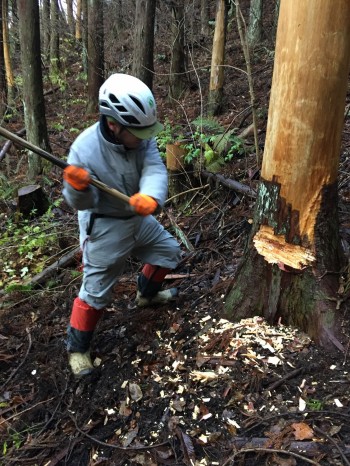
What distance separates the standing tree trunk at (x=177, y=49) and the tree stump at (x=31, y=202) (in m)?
5.39

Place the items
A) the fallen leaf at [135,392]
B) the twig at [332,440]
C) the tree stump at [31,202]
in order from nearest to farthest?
the twig at [332,440]
the fallen leaf at [135,392]
the tree stump at [31,202]

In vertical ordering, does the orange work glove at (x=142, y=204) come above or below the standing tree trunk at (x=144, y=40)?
below

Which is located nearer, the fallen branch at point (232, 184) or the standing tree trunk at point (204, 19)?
the fallen branch at point (232, 184)

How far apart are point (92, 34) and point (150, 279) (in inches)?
458

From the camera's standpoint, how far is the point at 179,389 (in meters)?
2.74

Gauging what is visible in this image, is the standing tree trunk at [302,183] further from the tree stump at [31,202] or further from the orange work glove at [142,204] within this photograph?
the tree stump at [31,202]

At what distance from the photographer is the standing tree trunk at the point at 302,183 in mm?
2383

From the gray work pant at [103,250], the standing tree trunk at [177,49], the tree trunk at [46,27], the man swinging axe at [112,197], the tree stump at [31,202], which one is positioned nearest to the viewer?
the man swinging axe at [112,197]

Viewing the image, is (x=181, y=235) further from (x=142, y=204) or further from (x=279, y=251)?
(x=142, y=204)

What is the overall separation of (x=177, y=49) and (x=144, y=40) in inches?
101

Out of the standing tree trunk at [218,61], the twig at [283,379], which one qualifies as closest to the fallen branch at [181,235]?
the twig at [283,379]

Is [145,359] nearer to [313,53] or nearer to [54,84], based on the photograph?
[313,53]

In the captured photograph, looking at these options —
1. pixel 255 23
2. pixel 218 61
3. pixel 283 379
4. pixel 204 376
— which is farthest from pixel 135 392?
pixel 255 23

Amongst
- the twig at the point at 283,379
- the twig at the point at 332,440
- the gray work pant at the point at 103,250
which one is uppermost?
the gray work pant at the point at 103,250
